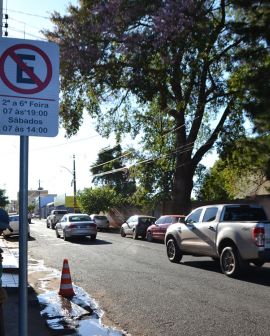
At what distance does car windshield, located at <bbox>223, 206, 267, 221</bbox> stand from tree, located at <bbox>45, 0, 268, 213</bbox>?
523 centimetres

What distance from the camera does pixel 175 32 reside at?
68.0 feet

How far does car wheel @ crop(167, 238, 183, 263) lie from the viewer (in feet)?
50.6

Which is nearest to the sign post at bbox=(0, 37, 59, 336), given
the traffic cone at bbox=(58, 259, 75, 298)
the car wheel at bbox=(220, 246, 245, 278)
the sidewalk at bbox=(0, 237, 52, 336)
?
the sidewalk at bbox=(0, 237, 52, 336)

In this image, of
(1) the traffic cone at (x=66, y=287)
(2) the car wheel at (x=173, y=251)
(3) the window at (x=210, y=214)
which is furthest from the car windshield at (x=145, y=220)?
(1) the traffic cone at (x=66, y=287)

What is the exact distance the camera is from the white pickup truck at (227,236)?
38.0 feet

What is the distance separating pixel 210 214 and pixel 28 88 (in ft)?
34.7

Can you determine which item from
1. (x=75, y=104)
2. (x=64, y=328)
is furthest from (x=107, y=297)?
(x=75, y=104)

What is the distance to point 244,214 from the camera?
13.4 m

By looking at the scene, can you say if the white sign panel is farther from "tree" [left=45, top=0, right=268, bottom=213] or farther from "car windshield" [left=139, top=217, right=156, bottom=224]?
"car windshield" [left=139, top=217, right=156, bottom=224]

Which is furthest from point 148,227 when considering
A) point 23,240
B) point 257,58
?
point 23,240

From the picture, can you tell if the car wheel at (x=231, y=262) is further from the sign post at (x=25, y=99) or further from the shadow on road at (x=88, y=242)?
the shadow on road at (x=88, y=242)

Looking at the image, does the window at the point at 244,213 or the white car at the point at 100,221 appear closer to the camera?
the window at the point at 244,213

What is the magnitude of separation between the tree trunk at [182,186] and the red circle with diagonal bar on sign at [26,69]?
83.8 ft

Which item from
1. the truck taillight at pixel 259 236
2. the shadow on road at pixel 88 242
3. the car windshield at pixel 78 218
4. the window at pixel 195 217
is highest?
the car windshield at pixel 78 218
